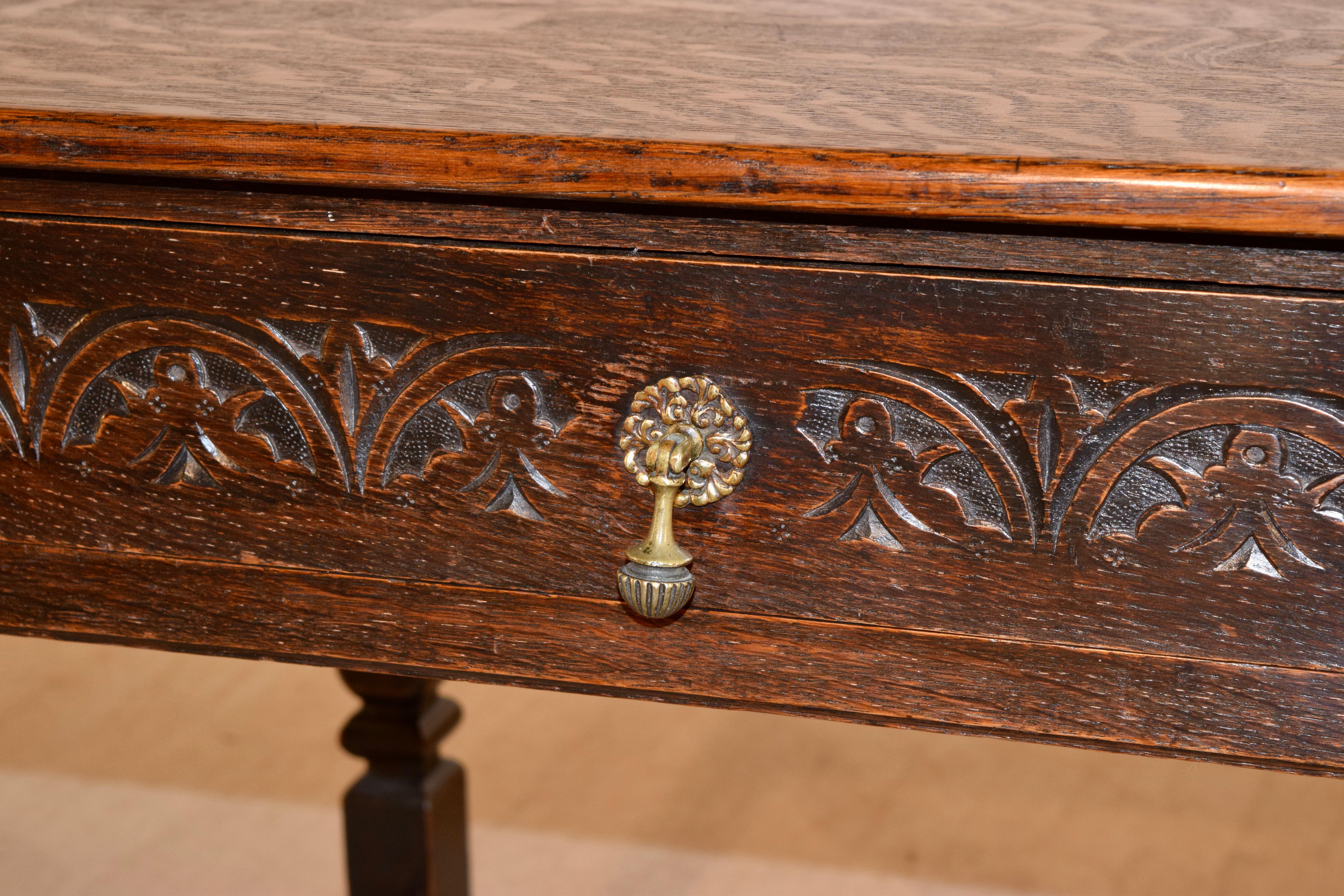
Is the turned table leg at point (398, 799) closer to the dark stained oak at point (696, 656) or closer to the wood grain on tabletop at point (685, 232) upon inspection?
the dark stained oak at point (696, 656)

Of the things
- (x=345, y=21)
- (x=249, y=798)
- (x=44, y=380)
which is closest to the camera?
(x=44, y=380)

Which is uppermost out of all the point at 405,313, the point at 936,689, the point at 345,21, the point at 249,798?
the point at 345,21

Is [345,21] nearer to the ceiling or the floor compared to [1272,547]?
nearer to the ceiling

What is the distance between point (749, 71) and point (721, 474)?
0.62 ft

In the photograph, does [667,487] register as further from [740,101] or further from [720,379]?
[740,101]

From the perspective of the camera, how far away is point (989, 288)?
0.43 m

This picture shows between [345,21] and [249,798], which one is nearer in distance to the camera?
[345,21]

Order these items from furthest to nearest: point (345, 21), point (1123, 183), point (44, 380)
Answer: point (345, 21), point (44, 380), point (1123, 183)

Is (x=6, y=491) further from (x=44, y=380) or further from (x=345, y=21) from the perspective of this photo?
(x=345, y=21)

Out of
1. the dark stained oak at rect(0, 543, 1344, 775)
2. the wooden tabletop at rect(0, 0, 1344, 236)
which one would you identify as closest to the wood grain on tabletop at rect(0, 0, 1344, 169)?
the wooden tabletop at rect(0, 0, 1344, 236)

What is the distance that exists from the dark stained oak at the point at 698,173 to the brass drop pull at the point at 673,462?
0.07m

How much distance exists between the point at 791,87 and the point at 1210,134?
0.52ft

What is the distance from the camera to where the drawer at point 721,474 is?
44 cm

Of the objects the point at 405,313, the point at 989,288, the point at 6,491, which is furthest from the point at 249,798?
the point at 989,288
